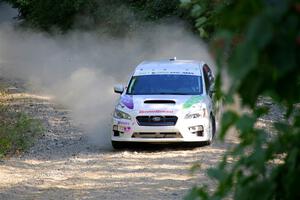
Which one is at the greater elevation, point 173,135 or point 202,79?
point 202,79

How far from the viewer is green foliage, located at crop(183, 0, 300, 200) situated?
6.17ft

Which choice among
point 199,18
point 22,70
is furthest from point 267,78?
point 22,70

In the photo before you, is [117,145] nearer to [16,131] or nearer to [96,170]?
[96,170]

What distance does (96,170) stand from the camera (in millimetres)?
11164

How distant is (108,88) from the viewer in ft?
68.4

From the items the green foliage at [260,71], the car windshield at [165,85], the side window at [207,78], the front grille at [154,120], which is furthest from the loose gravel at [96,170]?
the green foliage at [260,71]

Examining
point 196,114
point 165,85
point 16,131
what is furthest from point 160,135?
point 16,131

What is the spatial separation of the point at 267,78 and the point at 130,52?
88.1 feet

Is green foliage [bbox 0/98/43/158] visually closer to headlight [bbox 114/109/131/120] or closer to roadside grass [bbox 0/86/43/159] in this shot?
roadside grass [bbox 0/86/43/159]

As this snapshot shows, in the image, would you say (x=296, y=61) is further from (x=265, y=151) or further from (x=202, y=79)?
(x=202, y=79)

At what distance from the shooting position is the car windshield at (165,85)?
13.2m

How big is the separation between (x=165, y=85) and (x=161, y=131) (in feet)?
4.31

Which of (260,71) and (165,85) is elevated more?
(165,85)

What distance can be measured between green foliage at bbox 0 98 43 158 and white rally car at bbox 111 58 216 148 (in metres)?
2.26
